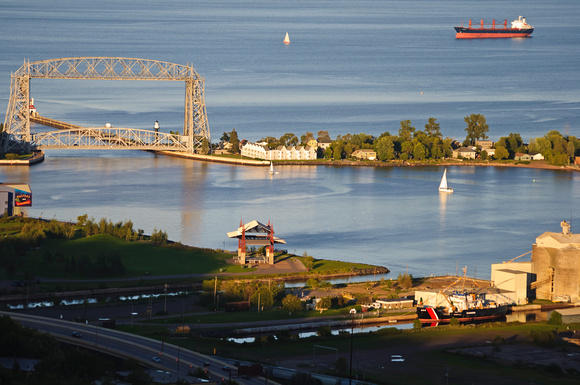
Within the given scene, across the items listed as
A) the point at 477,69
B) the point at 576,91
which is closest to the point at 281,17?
the point at 477,69

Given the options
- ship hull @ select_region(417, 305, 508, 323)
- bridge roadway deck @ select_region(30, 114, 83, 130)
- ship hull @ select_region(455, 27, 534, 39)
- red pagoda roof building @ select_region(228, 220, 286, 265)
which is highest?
ship hull @ select_region(455, 27, 534, 39)

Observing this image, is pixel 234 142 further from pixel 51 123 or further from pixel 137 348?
pixel 137 348

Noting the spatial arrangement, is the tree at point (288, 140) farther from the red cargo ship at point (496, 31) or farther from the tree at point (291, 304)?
the red cargo ship at point (496, 31)

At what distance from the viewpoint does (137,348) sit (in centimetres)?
1838

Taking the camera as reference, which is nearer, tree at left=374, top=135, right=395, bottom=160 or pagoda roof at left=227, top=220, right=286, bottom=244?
pagoda roof at left=227, top=220, right=286, bottom=244

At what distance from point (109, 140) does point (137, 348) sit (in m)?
33.7

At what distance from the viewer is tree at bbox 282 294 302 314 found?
23641mm

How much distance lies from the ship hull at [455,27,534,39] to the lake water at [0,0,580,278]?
129cm

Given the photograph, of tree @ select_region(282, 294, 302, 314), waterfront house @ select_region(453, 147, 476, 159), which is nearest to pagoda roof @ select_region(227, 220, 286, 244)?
tree @ select_region(282, 294, 302, 314)

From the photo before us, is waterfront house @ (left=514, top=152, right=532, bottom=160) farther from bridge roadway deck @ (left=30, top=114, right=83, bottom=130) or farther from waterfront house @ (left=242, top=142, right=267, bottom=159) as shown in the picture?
bridge roadway deck @ (left=30, top=114, right=83, bottom=130)

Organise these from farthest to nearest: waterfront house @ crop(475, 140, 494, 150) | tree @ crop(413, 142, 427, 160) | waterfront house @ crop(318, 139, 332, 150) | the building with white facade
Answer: waterfront house @ crop(475, 140, 494, 150)
waterfront house @ crop(318, 139, 332, 150)
tree @ crop(413, 142, 427, 160)
the building with white facade

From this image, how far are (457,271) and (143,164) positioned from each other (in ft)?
79.7

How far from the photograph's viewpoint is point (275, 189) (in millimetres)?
42750

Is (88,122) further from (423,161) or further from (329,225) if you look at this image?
(329,225)
